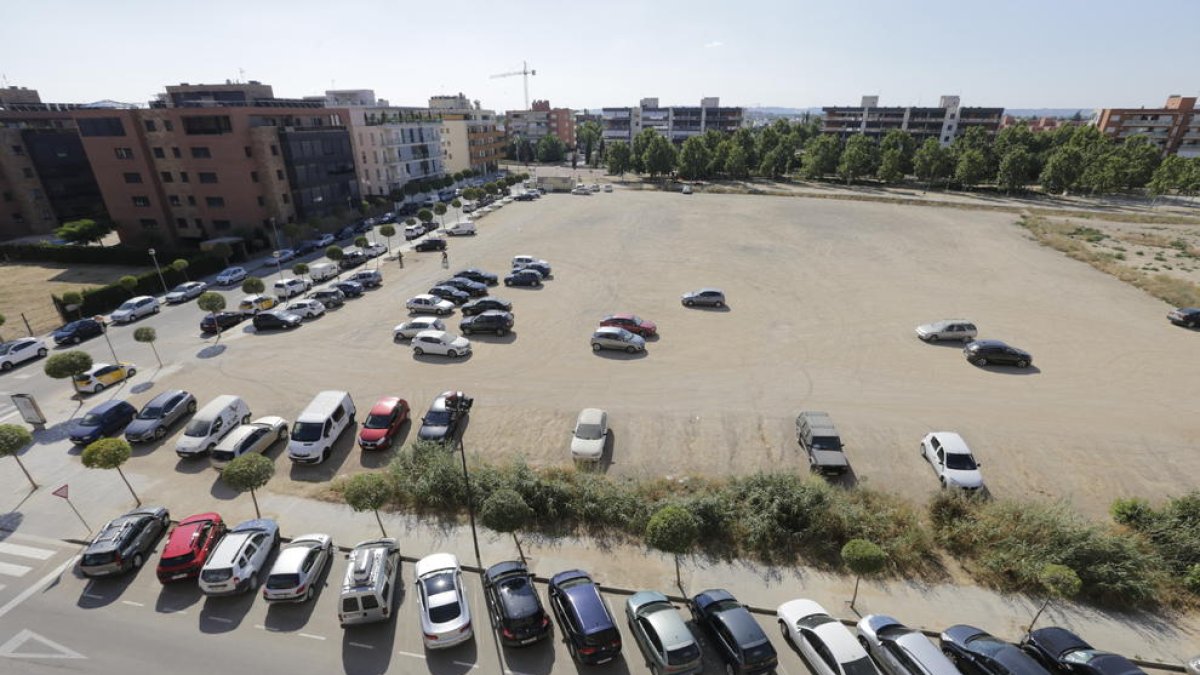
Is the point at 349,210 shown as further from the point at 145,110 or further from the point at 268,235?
the point at 145,110

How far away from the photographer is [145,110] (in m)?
55.5

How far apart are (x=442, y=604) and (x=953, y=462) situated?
1997 centimetres

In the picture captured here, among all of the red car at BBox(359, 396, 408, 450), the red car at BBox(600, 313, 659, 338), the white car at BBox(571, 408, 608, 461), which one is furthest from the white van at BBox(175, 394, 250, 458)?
the red car at BBox(600, 313, 659, 338)

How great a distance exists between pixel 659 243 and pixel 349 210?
43484mm

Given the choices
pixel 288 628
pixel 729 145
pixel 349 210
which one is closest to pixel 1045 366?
pixel 288 628

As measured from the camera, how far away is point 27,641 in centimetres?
1430

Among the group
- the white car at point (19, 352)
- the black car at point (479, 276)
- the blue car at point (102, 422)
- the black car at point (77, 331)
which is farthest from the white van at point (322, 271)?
the blue car at point (102, 422)

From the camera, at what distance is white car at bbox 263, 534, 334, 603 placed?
14.9 metres

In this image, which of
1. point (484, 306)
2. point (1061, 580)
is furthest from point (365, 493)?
point (484, 306)

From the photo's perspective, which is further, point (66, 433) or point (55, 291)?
point (55, 291)

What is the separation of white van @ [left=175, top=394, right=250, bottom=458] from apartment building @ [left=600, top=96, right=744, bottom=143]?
14842cm

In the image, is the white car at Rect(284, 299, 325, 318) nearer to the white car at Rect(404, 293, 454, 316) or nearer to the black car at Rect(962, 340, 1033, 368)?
the white car at Rect(404, 293, 454, 316)

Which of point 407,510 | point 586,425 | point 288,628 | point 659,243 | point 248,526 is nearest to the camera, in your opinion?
point 288,628

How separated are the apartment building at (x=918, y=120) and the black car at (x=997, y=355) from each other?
129 metres
